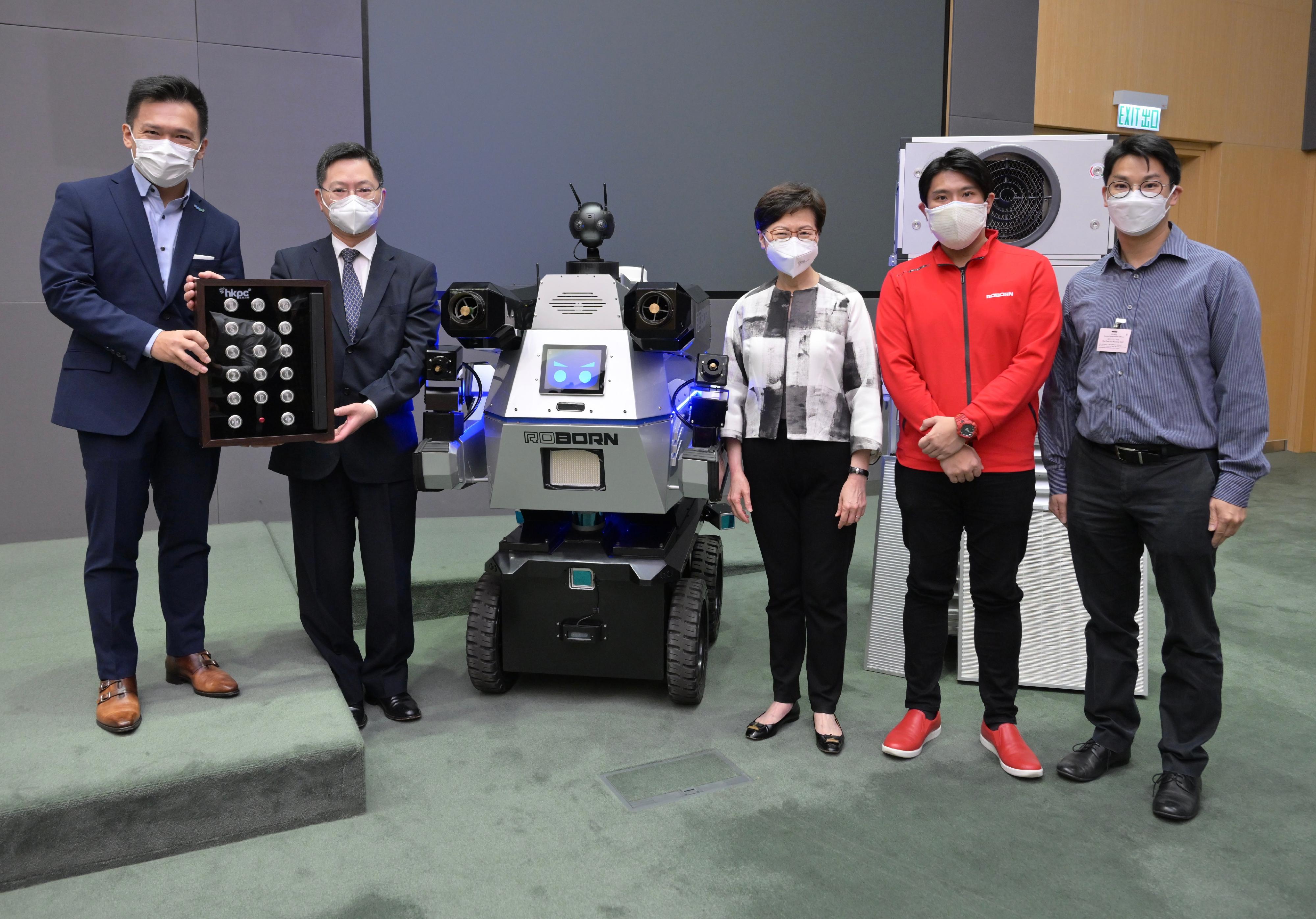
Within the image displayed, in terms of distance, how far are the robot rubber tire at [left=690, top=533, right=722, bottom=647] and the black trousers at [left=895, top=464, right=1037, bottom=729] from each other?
3.15 ft

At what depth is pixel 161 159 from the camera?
2271mm

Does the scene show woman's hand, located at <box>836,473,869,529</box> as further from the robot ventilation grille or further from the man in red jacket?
the robot ventilation grille

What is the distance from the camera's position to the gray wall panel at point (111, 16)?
4008 millimetres

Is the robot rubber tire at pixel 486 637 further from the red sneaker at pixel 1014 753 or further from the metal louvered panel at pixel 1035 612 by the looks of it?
the red sneaker at pixel 1014 753

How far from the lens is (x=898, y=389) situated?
2.51m

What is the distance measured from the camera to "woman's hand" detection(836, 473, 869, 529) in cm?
257

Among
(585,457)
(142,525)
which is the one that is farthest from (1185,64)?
(142,525)

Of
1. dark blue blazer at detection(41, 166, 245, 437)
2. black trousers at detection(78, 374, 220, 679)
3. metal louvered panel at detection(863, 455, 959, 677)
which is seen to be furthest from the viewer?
metal louvered panel at detection(863, 455, 959, 677)

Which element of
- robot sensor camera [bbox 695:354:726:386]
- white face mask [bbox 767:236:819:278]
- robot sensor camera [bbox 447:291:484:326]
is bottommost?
robot sensor camera [bbox 695:354:726:386]

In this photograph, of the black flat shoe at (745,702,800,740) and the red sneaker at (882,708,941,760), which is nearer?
the red sneaker at (882,708,941,760)

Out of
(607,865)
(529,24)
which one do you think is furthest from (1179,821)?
(529,24)

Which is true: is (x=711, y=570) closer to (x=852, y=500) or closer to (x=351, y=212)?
(x=852, y=500)

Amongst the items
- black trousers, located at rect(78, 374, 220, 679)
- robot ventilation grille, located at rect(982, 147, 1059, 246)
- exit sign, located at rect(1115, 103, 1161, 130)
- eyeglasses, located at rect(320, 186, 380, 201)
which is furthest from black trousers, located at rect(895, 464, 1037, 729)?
exit sign, located at rect(1115, 103, 1161, 130)

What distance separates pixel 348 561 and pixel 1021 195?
257 cm
